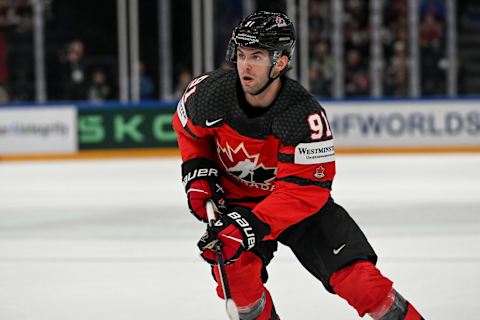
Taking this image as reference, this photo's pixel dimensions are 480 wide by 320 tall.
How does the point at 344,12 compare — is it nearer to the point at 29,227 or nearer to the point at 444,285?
the point at 29,227

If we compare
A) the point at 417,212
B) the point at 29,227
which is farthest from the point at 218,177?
the point at 417,212

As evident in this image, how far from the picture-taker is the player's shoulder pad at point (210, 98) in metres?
2.85

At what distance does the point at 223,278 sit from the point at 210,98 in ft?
1.69

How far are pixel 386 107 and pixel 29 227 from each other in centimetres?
563

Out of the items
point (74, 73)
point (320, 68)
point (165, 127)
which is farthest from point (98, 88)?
point (320, 68)

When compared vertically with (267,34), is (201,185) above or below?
below

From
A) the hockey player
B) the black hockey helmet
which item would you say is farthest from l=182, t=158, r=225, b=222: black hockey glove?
the black hockey helmet

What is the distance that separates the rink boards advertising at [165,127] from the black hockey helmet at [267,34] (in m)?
7.59

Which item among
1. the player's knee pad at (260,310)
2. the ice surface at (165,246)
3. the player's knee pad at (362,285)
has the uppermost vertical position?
the player's knee pad at (362,285)

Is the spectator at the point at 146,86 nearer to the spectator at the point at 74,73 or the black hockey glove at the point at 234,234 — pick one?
the spectator at the point at 74,73

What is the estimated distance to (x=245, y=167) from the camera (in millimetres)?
2961

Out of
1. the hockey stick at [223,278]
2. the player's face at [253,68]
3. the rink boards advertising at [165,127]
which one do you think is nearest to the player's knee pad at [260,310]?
the hockey stick at [223,278]

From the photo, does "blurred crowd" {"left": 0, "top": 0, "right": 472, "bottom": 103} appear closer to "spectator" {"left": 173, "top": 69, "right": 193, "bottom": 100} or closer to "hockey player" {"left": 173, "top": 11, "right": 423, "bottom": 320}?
"spectator" {"left": 173, "top": 69, "right": 193, "bottom": 100}

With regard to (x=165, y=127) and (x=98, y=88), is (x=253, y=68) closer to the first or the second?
(x=165, y=127)
